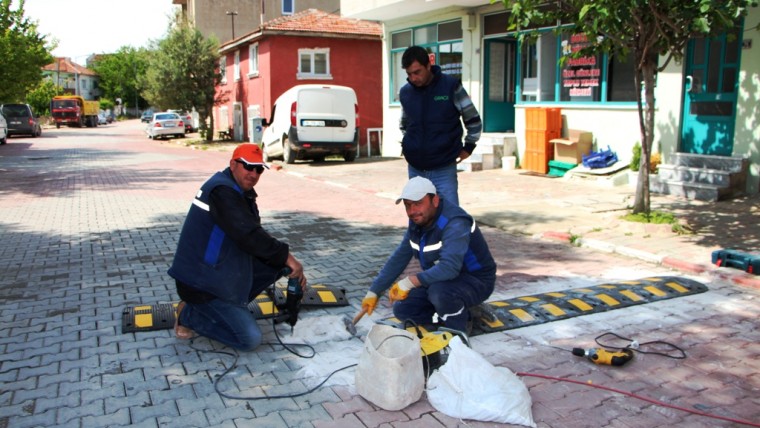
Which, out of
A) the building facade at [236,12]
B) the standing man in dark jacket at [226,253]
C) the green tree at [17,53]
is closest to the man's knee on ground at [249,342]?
the standing man in dark jacket at [226,253]

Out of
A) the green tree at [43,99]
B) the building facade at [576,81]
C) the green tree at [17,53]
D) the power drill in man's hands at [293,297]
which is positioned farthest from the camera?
the green tree at [43,99]

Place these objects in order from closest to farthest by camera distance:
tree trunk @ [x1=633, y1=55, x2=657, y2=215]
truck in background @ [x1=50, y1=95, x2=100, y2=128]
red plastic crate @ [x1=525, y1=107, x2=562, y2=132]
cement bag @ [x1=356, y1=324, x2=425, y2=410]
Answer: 1. cement bag @ [x1=356, y1=324, x2=425, y2=410]
2. tree trunk @ [x1=633, y1=55, x2=657, y2=215]
3. red plastic crate @ [x1=525, y1=107, x2=562, y2=132]
4. truck in background @ [x1=50, y1=95, x2=100, y2=128]

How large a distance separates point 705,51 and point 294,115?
10.3 m

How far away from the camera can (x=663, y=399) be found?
3.73 m

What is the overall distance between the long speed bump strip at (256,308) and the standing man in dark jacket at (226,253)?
475 millimetres

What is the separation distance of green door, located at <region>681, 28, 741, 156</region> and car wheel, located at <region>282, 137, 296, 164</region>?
10.4 m

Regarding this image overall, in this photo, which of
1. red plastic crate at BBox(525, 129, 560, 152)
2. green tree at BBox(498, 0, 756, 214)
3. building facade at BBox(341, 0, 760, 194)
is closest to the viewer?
green tree at BBox(498, 0, 756, 214)

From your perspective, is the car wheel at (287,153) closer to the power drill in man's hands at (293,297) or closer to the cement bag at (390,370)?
the power drill in man's hands at (293,297)

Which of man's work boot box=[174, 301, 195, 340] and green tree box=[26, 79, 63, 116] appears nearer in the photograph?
man's work boot box=[174, 301, 195, 340]

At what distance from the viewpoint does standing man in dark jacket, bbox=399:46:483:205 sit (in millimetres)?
5945

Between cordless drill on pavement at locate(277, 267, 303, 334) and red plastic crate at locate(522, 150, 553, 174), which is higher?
red plastic crate at locate(522, 150, 553, 174)

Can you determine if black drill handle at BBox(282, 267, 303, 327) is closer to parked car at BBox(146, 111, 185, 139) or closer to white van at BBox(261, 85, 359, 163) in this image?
white van at BBox(261, 85, 359, 163)

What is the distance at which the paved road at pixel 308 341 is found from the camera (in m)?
3.57

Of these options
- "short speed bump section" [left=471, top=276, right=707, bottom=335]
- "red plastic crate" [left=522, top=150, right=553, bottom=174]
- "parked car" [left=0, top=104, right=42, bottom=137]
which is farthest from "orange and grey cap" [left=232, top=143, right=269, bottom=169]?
"parked car" [left=0, top=104, right=42, bottom=137]
